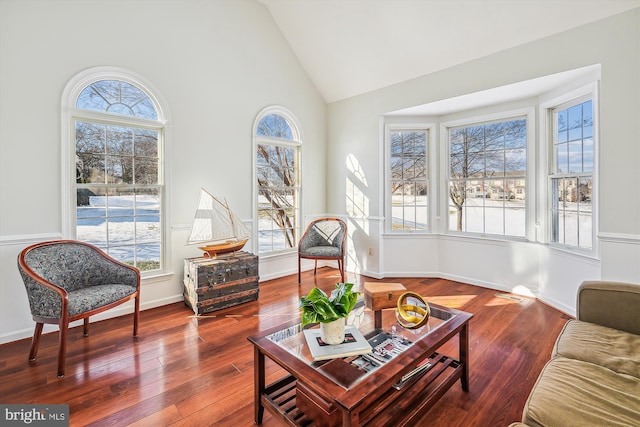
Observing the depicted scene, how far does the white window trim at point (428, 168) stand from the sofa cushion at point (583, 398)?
125 inches

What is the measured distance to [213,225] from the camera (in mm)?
3389

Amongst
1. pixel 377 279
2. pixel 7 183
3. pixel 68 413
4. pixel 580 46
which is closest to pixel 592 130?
pixel 580 46

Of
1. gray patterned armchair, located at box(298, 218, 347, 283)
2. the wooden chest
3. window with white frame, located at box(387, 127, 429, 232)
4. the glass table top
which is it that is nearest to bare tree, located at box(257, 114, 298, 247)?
gray patterned armchair, located at box(298, 218, 347, 283)

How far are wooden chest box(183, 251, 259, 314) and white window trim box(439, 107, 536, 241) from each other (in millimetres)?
2795

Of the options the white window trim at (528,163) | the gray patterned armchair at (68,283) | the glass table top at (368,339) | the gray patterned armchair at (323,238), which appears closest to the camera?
the glass table top at (368,339)

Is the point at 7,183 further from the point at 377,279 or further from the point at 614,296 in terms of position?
the point at 614,296

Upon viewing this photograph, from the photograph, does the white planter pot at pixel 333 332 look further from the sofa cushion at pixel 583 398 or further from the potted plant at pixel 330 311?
the sofa cushion at pixel 583 398

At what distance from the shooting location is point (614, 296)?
1865 mm

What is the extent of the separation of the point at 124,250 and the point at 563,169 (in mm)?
4824

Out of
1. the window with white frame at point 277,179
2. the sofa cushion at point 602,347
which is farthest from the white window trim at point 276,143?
the sofa cushion at point 602,347

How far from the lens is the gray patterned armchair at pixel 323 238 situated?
432cm

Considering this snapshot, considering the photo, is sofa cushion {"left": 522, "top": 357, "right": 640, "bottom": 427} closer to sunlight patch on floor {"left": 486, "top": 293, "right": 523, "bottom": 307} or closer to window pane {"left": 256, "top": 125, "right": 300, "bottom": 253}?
sunlight patch on floor {"left": 486, "top": 293, "right": 523, "bottom": 307}

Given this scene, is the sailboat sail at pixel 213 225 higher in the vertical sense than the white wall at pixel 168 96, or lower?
lower

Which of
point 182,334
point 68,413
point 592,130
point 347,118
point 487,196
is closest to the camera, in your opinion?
point 68,413
